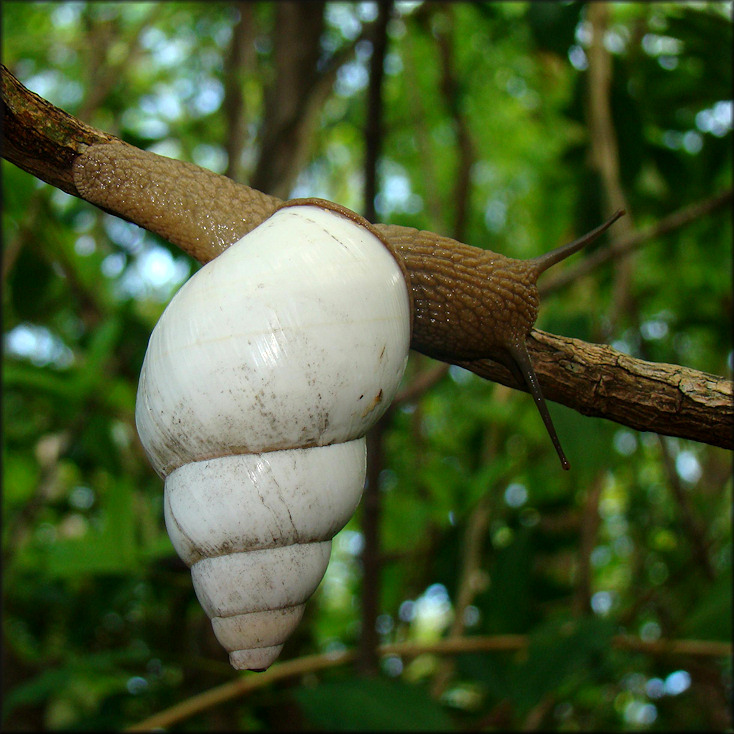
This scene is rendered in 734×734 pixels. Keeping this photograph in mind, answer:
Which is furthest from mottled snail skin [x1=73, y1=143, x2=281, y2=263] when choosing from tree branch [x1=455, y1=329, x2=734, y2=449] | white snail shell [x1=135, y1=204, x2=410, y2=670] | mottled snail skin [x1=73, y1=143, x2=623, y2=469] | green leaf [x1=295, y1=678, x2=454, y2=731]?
green leaf [x1=295, y1=678, x2=454, y2=731]

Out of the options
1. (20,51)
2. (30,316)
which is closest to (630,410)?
(30,316)

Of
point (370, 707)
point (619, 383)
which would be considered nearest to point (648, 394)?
point (619, 383)

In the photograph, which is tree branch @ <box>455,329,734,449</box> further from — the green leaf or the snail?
the green leaf

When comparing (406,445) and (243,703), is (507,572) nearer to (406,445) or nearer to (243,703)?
(243,703)

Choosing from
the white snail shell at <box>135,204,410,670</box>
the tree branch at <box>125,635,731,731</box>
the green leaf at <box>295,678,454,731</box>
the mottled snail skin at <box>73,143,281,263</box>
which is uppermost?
the mottled snail skin at <box>73,143,281,263</box>

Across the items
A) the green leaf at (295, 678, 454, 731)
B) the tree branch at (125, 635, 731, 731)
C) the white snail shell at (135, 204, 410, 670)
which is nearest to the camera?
the white snail shell at (135, 204, 410, 670)

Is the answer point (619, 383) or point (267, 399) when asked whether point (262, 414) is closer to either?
point (267, 399)
